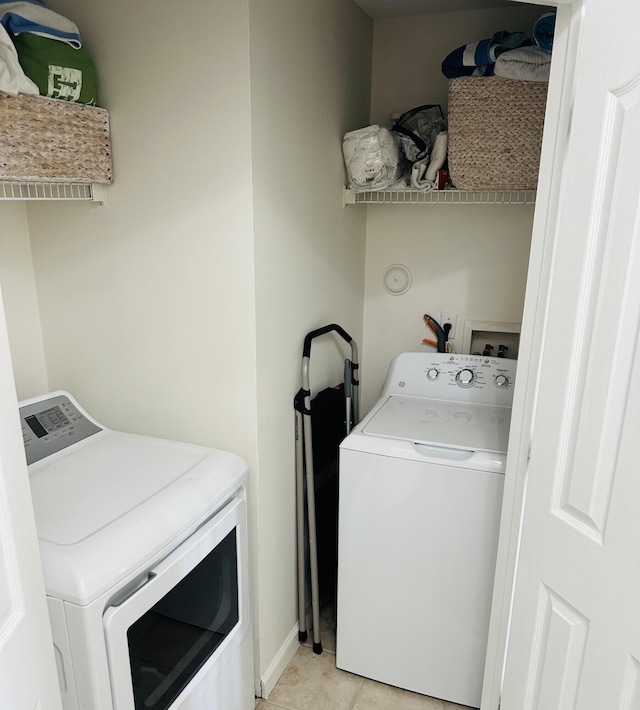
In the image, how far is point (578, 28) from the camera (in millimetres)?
1052

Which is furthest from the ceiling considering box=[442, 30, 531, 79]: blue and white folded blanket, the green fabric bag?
Result: the green fabric bag

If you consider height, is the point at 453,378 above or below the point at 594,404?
below

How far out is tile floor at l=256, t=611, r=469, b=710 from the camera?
1.94 meters

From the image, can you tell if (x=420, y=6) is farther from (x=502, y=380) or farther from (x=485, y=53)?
(x=502, y=380)


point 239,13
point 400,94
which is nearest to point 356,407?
point 400,94

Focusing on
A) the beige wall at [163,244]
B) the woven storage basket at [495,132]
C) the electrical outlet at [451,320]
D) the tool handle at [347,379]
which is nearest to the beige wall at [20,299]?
the beige wall at [163,244]

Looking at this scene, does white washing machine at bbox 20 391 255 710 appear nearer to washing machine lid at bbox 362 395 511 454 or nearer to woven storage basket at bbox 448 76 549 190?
washing machine lid at bbox 362 395 511 454

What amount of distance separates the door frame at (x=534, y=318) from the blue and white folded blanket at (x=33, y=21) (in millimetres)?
1116

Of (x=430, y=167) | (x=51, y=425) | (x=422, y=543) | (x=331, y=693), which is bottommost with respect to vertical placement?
(x=331, y=693)

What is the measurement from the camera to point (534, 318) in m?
1.28

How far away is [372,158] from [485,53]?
18.3 inches

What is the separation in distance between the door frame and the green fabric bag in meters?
1.11

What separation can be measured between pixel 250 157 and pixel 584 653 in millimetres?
1357

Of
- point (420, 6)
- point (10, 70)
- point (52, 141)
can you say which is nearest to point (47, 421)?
point (52, 141)
